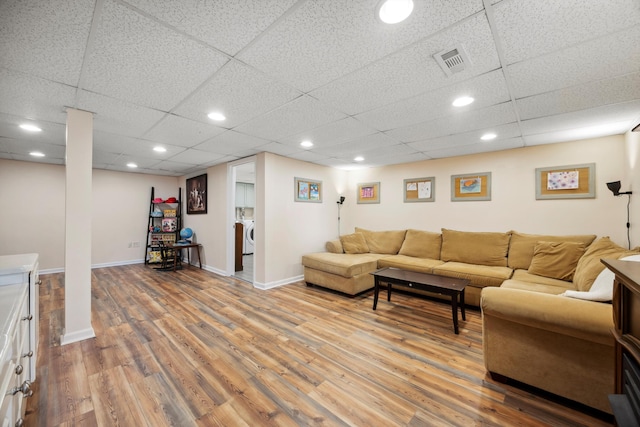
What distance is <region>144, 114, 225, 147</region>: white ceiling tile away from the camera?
2762mm

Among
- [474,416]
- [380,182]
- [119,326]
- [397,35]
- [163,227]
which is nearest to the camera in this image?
[397,35]

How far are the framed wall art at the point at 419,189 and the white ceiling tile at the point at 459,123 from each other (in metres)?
1.45

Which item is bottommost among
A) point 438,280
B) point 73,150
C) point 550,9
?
point 438,280

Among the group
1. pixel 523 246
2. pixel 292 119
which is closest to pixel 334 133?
pixel 292 119

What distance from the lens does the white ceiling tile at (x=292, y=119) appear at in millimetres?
2363

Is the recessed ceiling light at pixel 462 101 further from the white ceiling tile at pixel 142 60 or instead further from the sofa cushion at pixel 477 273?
the sofa cushion at pixel 477 273

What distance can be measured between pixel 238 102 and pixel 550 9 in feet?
7.11

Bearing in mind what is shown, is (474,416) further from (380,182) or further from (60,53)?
(380,182)

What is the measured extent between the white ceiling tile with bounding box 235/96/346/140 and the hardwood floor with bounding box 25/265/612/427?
2.29 meters

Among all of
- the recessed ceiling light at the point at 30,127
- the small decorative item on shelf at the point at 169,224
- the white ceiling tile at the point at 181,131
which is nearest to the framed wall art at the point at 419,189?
the white ceiling tile at the point at 181,131

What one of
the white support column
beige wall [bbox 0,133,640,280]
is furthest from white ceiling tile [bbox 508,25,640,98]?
the white support column

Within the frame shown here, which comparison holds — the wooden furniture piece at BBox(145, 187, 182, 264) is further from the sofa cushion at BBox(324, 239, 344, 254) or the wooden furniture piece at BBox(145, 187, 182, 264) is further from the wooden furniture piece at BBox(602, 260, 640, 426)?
the wooden furniture piece at BBox(602, 260, 640, 426)

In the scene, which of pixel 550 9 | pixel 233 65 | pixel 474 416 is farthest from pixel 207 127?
pixel 474 416

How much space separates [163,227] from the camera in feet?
20.6
